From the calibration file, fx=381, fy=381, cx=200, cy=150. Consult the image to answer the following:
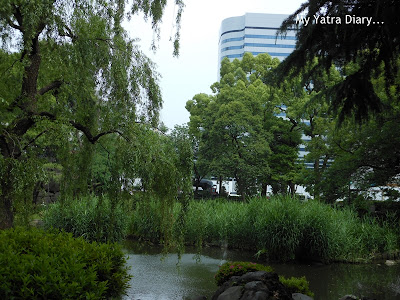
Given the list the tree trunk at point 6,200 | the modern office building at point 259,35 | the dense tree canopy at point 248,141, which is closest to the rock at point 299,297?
the tree trunk at point 6,200

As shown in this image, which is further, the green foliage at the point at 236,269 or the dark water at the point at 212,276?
the dark water at the point at 212,276

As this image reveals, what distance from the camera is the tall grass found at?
934 centimetres

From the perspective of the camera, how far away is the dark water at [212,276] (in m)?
6.61

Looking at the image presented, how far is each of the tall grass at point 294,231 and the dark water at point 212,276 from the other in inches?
17.0

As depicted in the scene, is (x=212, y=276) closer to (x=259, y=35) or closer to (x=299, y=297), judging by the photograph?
(x=299, y=297)

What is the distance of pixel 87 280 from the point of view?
3.17 m

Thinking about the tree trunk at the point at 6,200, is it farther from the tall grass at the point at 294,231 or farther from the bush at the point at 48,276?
the tall grass at the point at 294,231

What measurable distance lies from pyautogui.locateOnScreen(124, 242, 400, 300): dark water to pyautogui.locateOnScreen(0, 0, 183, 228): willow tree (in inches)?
96.0

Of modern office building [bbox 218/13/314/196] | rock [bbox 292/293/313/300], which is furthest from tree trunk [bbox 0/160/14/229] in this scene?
modern office building [bbox 218/13/314/196]

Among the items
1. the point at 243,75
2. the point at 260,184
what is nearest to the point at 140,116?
the point at 260,184

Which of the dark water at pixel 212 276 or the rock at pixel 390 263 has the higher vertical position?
the rock at pixel 390 263

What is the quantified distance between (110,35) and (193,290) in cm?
450

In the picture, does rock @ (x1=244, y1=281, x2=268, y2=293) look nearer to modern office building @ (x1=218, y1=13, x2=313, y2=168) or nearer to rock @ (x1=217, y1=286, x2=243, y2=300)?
rock @ (x1=217, y1=286, x2=243, y2=300)

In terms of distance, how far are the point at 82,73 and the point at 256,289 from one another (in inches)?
146
